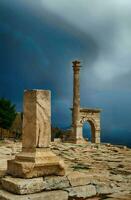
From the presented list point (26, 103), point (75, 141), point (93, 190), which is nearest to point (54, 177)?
point (93, 190)

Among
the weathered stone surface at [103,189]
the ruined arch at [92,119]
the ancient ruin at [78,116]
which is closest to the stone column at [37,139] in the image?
the weathered stone surface at [103,189]

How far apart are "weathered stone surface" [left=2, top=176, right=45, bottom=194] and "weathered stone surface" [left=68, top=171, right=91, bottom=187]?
789mm

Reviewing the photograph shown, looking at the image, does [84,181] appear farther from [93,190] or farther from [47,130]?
[47,130]

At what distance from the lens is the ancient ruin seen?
3494 cm

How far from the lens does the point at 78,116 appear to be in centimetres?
3534

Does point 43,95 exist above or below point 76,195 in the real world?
above

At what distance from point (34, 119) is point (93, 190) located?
2.04 meters

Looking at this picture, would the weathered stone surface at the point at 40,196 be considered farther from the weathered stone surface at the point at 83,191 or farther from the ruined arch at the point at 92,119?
the ruined arch at the point at 92,119

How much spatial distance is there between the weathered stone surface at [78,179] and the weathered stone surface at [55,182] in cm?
14

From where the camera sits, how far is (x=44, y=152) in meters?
8.42

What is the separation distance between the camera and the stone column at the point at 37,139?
8164 mm

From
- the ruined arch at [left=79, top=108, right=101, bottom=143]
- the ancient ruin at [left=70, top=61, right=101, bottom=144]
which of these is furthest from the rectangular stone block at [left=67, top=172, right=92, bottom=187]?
the ruined arch at [left=79, top=108, right=101, bottom=143]

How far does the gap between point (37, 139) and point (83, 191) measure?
1497 mm

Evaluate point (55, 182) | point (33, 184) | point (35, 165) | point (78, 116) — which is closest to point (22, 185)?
point (33, 184)
